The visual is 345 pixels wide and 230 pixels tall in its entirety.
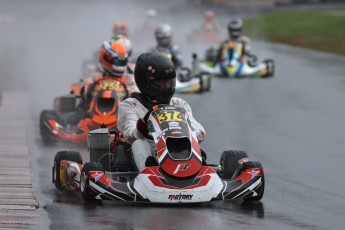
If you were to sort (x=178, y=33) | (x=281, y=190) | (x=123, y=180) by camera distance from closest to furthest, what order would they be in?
(x=123, y=180)
(x=281, y=190)
(x=178, y=33)

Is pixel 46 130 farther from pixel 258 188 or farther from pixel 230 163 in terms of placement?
pixel 258 188

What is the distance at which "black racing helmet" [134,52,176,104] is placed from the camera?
9906 millimetres

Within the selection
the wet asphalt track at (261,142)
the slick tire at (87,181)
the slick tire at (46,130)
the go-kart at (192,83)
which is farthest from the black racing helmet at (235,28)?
the slick tire at (87,181)

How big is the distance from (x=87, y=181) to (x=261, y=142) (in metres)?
5.41

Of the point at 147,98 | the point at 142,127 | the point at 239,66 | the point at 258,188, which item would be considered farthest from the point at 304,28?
the point at 258,188

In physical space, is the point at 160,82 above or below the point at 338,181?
above

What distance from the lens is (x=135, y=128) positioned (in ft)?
32.6

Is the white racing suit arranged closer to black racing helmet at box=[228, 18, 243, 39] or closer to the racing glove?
the racing glove

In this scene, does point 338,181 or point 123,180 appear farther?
point 338,181

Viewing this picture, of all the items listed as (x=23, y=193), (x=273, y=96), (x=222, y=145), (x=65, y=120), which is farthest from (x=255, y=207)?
(x=273, y=96)

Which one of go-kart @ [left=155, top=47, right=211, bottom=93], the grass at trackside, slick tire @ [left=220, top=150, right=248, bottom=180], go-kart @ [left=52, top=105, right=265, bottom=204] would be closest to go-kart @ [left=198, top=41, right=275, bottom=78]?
go-kart @ [left=155, top=47, right=211, bottom=93]

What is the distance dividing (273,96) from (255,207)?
1193 centimetres

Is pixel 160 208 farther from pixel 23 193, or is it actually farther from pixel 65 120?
pixel 65 120

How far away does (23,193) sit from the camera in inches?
388
